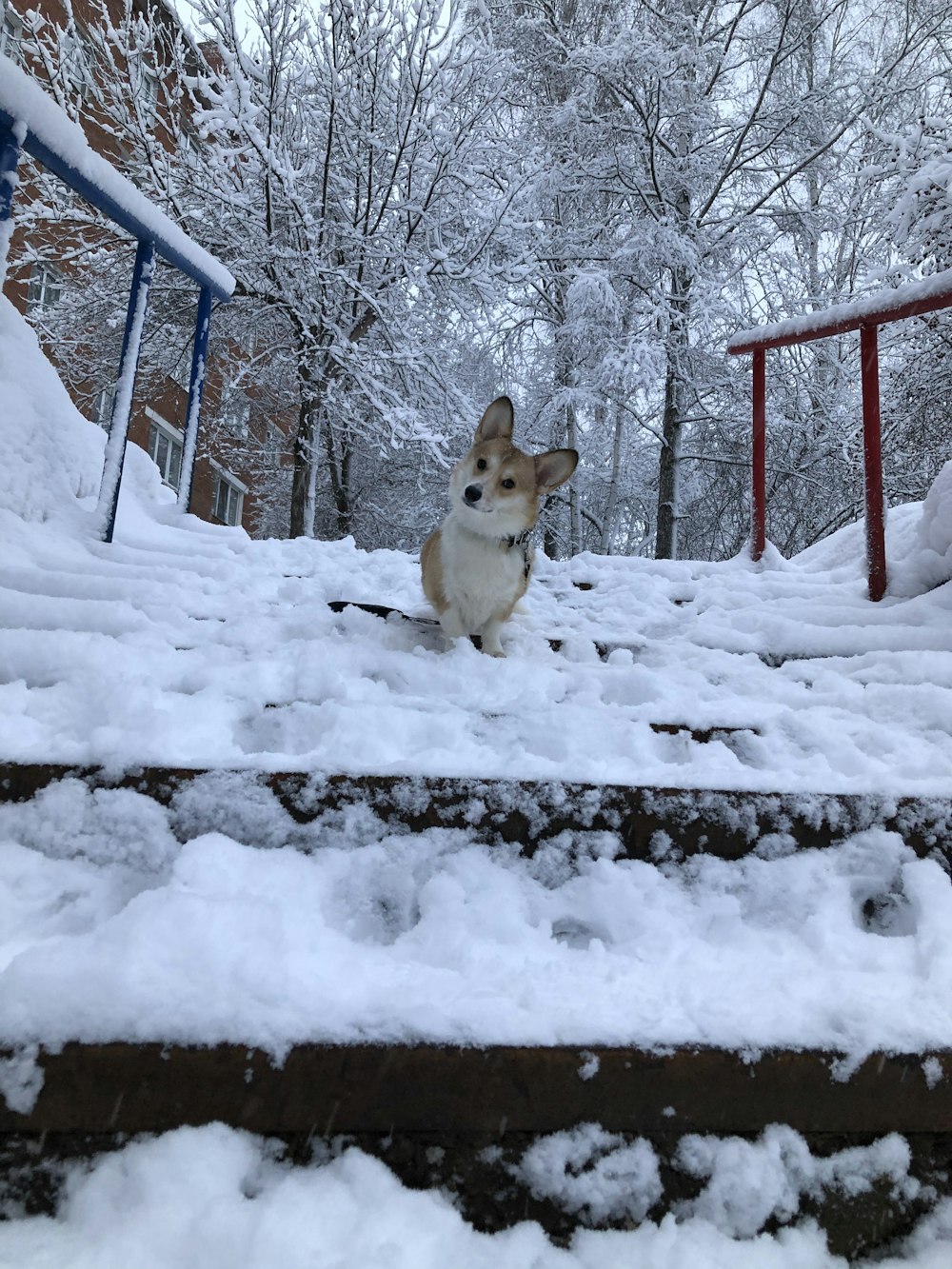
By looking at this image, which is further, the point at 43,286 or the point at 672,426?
the point at 672,426

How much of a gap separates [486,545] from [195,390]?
6.26 ft

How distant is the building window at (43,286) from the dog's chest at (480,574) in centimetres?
759

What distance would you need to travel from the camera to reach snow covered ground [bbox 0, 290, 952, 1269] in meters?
0.95

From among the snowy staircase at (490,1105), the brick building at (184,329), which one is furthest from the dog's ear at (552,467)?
the brick building at (184,329)

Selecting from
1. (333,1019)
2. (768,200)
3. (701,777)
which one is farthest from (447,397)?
(333,1019)

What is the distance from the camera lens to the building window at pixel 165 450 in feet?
44.4

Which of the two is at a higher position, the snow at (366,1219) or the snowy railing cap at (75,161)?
the snowy railing cap at (75,161)

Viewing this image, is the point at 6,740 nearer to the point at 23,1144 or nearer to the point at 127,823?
the point at 127,823

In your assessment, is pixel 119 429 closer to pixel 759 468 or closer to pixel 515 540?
pixel 515 540

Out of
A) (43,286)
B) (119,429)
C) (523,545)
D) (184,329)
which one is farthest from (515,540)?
(43,286)

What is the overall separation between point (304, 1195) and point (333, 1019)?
19 centimetres

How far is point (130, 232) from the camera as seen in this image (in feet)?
9.93

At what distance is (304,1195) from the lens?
3.08 ft

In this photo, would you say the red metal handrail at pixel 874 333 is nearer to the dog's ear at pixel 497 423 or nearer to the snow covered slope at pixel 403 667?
the snow covered slope at pixel 403 667
